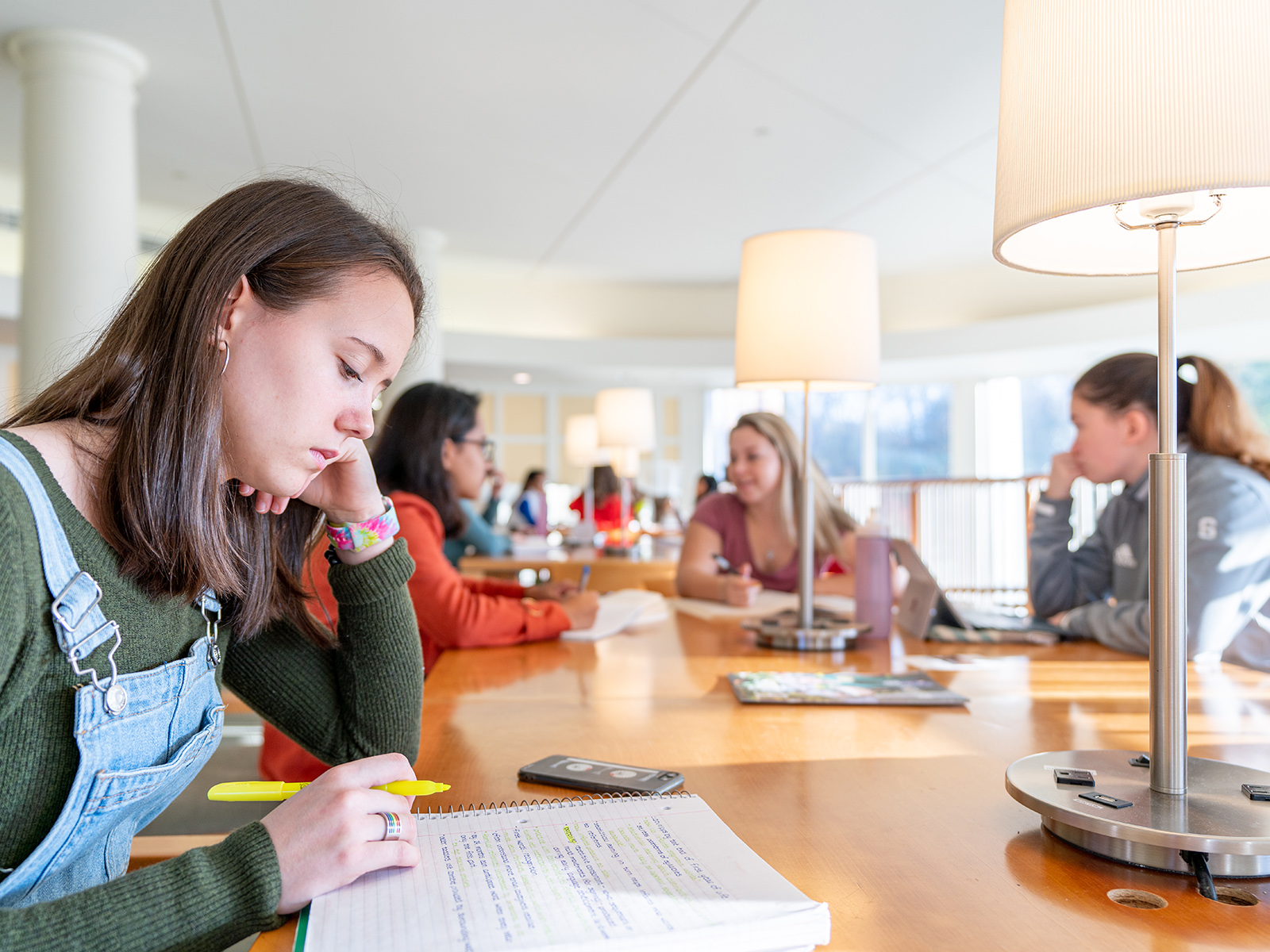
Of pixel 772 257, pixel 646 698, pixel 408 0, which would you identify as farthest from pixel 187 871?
pixel 408 0

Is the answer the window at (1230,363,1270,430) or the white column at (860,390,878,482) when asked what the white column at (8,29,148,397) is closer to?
the white column at (860,390,878,482)

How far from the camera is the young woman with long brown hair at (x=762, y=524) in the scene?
7.99ft

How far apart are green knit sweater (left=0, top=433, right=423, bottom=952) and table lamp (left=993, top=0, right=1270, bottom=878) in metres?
0.63

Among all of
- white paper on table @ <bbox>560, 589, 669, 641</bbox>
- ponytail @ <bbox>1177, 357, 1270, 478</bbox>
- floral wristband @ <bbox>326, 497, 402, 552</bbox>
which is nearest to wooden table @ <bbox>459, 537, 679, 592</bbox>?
white paper on table @ <bbox>560, 589, 669, 641</bbox>

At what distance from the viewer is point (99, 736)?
729 mm

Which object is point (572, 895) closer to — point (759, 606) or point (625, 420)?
point (759, 606)

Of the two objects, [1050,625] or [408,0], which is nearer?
[1050,625]

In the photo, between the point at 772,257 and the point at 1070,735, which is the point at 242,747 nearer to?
the point at 772,257

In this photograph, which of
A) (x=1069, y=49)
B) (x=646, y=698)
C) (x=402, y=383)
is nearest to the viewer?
(x=1069, y=49)

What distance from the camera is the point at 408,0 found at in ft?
10.8

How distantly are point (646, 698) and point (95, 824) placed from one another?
27.1 inches

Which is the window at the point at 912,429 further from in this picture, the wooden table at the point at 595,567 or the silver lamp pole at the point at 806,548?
the silver lamp pole at the point at 806,548

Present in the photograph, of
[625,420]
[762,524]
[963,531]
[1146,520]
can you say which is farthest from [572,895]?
[963,531]

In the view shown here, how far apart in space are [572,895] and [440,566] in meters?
1.18
